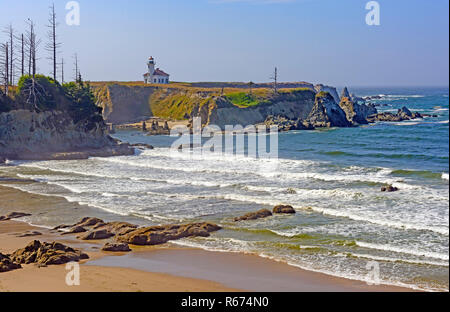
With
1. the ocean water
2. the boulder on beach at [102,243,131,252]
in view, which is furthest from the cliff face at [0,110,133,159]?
the boulder on beach at [102,243,131,252]

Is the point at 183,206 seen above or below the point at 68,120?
below

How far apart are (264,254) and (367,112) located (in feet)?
254

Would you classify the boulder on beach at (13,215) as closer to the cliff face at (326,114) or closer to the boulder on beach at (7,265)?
the boulder on beach at (7,265)

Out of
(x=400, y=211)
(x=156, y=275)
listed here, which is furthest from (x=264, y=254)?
(x=400, y=211)

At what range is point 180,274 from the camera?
1639 cm

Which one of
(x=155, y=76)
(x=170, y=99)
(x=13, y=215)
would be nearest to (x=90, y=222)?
(x=13, y=215)

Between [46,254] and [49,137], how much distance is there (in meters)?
33.3

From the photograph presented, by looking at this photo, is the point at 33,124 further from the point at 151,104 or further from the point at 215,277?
the point at 151,104

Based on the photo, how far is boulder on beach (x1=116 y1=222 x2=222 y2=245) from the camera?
20.1 meters

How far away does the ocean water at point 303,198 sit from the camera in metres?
18.1

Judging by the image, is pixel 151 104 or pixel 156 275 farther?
pixel 151 104

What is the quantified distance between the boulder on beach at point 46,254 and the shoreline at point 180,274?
421mm

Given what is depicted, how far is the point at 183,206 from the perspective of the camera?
87.2 ft

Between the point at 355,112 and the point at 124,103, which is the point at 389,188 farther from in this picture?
the point at 124,103
